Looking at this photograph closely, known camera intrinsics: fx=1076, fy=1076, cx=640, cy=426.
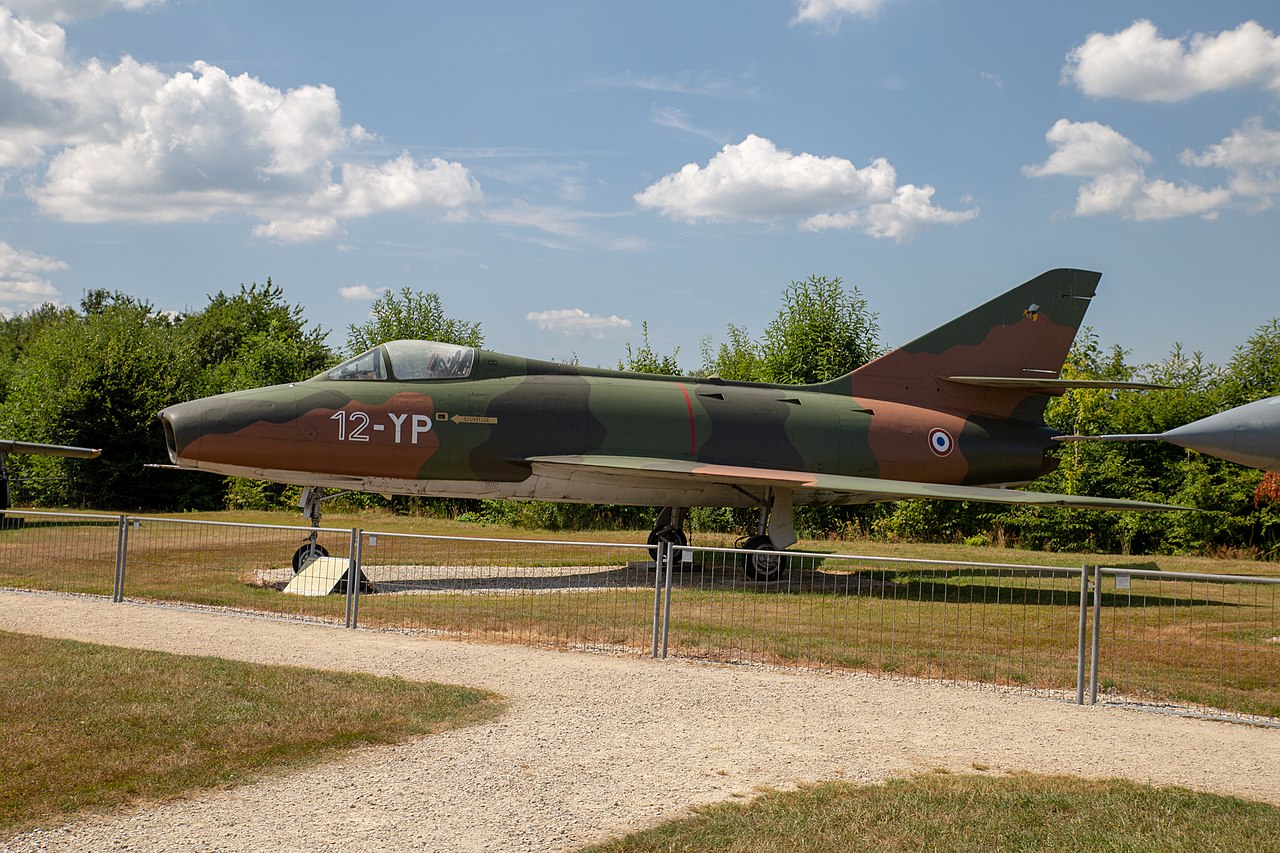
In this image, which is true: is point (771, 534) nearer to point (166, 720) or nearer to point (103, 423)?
point (166, 720)

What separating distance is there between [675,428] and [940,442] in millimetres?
4736

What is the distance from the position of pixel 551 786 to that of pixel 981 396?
48.8ft

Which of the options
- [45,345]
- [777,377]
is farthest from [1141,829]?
[45,345]

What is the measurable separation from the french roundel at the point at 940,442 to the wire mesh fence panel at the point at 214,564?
983 cm

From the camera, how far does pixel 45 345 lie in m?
46.2

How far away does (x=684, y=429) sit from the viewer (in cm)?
1703

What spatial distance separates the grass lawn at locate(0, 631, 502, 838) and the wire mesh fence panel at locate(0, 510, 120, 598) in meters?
4.60

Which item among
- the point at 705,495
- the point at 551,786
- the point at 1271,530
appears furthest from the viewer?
the point at 1271,530

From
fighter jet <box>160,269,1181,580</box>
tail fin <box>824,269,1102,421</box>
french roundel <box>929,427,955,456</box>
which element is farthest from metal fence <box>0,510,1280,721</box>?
tail fin <box>824,269,1102,421</box>

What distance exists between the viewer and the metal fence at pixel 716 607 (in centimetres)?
928

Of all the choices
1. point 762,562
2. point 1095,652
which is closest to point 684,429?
point 762,562

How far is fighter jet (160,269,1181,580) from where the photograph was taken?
15148 millimetres

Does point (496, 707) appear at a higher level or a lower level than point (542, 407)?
lower

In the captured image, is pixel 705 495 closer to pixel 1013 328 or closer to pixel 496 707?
pixel 1013 328
